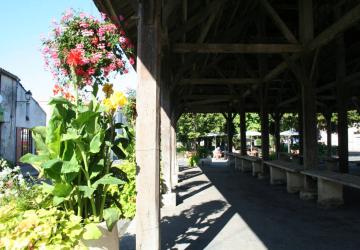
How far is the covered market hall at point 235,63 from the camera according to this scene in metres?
3.76

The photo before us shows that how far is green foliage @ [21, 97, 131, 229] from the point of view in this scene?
10.6 feet

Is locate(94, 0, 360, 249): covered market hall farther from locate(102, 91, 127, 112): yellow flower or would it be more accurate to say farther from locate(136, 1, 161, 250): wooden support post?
locate(102, 91, 127, 112): yellow flower

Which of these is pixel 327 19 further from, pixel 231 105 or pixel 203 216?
pixel 231 105

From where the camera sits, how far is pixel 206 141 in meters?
40.4

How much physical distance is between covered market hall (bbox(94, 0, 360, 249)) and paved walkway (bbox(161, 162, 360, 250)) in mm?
564

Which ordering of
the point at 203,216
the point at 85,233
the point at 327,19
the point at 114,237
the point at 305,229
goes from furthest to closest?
the point at 327,19 → the point at 203,216 → the point at 305,229 → the point at 114,237 → the point at 85,233

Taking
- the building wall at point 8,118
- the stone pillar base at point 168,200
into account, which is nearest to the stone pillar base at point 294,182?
the stone pillar base at point 168,200

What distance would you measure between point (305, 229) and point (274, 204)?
2.25 m

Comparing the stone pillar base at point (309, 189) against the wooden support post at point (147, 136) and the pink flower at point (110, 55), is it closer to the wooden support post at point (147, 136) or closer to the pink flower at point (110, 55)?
the pink flower at point (110, 55)

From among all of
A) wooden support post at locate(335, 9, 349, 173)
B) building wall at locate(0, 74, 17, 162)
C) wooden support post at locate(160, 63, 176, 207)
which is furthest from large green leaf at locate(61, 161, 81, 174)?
building wall at locate(0, 74, 17, 162)

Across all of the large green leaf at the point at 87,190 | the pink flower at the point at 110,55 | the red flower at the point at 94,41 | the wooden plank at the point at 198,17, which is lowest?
the large green leaf at the point at 87,190

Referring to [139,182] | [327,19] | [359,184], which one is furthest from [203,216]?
[327,19]

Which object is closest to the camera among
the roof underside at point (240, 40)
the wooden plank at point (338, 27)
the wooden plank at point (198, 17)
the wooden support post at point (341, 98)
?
the wooden plank at point (338, 27)

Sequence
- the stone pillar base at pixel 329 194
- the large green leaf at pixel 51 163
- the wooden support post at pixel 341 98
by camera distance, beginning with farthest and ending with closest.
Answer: the wooden support post at pixel 341 98, the stone pillar base at pixel 329 194, the large green leaf at pixel 51 163
